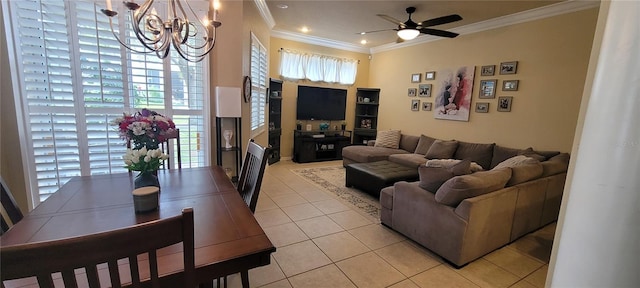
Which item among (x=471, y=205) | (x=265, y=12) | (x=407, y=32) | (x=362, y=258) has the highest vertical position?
(x=265, y=12)

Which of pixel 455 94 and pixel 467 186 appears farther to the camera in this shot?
pixel 455 94

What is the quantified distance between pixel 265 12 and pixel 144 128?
10.9 ft

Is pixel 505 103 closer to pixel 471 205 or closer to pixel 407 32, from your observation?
pixel 407 32

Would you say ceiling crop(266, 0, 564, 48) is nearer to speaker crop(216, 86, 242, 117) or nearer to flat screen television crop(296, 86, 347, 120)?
flat screen television crop(296, 86, 347, 120)

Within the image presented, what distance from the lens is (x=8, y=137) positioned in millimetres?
2334

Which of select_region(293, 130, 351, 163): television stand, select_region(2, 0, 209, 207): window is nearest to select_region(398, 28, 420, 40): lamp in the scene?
select_region(2, 0, 209, 207): window

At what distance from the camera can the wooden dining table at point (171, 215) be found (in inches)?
41.2

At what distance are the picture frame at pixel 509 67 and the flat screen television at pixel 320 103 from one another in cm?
321

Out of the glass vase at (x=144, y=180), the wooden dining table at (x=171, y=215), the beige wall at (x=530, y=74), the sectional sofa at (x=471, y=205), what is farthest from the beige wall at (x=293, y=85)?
the glass vase at (x=144, y=180)

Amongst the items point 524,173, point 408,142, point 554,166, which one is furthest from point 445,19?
point 408,142

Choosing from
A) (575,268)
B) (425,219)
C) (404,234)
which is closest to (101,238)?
(575,268)

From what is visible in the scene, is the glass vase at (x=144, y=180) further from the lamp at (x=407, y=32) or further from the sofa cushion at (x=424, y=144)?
the sofa cushion at (x=424, y=144)

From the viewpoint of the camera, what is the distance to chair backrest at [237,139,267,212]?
70.4 inches

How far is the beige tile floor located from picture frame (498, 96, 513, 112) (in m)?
1.85
